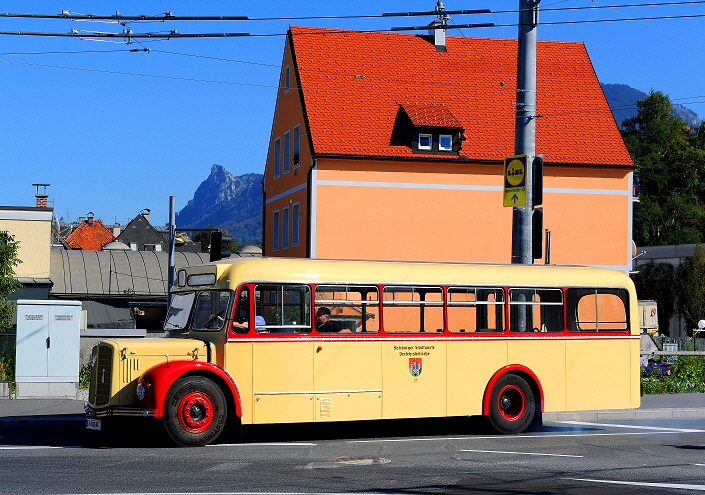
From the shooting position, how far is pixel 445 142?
40.9 meters

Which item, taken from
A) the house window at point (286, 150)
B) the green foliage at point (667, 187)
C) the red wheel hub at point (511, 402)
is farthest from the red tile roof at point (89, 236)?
the red wheel hub at point (511, 402)

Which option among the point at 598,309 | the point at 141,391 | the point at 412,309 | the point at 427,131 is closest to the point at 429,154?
the point at 427,131

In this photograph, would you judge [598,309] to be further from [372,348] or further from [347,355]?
[347,355]

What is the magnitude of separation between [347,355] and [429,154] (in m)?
26.3

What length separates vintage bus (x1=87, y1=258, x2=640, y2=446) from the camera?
13.6 meters

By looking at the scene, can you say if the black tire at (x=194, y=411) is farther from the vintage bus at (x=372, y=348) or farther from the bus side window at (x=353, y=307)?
the bus side window at (x=353, y=307)

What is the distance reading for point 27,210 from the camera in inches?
1868

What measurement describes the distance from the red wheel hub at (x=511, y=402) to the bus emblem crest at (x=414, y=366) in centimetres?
157

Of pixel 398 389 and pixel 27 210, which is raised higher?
pixel 27 210

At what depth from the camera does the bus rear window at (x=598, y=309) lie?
16531 millimetres

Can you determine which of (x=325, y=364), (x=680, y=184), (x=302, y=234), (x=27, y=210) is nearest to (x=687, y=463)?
(x=325, y=364)

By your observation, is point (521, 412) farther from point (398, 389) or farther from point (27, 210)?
point (27, 210)

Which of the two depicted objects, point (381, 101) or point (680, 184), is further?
point (680, 184)

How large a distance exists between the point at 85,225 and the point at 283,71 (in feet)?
243
